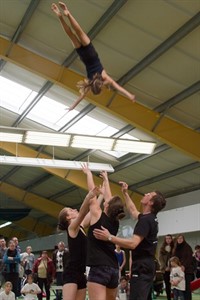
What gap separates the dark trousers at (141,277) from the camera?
13.1ft

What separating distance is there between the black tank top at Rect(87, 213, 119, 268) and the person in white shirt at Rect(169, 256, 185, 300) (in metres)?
4.96

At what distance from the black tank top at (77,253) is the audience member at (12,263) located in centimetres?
627

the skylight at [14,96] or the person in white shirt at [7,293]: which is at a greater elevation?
the skylight at [14,96]

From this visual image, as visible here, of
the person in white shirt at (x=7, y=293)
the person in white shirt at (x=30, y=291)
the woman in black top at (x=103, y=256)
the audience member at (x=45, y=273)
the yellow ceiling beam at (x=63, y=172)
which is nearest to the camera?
the woman in black top at (x=103, y=256)

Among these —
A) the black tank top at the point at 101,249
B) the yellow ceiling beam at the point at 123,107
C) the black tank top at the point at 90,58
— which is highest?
the yellow ceiling beam at the point at 123,107

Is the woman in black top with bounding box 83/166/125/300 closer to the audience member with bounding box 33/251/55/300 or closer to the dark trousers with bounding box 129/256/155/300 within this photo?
the dark trousers with bounding box 129/256/155/300

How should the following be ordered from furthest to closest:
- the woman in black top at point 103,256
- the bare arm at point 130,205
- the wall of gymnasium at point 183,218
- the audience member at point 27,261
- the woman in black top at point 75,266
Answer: the wall of gymnasium at point 183,218, the audience member at point 27,261, the bare arm at point 130,205, the woman in black top at point 75,266, the woman in black top at point 103,256

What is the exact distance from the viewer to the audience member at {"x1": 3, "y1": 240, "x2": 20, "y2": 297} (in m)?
10.4

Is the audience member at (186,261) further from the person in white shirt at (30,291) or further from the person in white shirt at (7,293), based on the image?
the person in white shirt at (30,291)

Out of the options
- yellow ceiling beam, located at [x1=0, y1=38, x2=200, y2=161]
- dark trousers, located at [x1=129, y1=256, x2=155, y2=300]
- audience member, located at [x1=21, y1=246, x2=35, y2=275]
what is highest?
yellow ceiling beam, located at [x1=0, y1=38, x2=200, y2=161]

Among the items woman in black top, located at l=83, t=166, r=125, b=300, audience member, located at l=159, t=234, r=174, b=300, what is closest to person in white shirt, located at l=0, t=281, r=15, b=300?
audience member, located at l=159, t=234, r=174, b=300

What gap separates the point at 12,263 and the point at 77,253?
21.0ft

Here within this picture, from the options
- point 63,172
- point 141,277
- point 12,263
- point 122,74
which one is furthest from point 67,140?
point 141,277

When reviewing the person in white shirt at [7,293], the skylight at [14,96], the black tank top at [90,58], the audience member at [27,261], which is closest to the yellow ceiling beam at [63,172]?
the skylight at [14,96]
